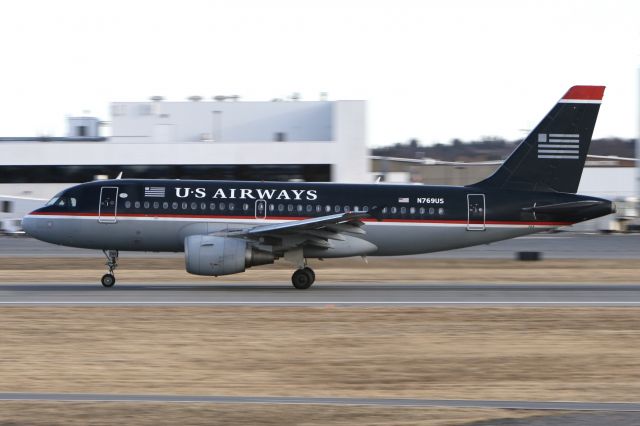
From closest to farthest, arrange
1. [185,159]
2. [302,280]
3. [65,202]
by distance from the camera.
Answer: [302,280]
[65,202]
[185,159]

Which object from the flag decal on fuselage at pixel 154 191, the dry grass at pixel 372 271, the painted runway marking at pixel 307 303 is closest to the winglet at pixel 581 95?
the dry grass at pixel 372 271

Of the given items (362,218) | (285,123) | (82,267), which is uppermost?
(285,123)

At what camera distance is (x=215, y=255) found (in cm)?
2759

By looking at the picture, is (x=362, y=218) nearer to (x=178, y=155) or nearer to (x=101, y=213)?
(x=101, y=213)

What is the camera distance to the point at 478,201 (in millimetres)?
30719

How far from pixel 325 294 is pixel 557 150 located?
974 cm

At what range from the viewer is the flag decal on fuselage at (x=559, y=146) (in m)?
31.3

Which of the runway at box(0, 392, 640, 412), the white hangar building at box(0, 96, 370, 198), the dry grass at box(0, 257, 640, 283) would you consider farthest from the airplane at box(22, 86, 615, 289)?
the white hangar building at box(0, 96, 370, 198)

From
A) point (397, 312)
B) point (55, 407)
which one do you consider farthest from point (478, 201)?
point (55, 407)

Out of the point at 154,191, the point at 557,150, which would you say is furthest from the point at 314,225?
the point at 557,150

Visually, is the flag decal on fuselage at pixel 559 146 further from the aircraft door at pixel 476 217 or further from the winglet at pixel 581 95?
the aircraft door at pixel 476 217

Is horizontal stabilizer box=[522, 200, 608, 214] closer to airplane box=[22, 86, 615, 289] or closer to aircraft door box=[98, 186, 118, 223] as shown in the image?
airplane box=[22, 86, 615, 289]

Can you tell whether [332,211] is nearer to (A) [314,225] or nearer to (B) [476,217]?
(A) [314,225]

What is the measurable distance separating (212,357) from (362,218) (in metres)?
13.2
